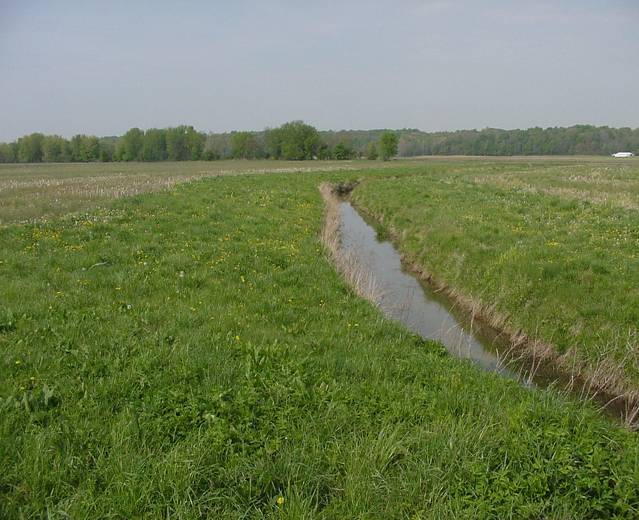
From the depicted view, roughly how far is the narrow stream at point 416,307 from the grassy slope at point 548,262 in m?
0.80

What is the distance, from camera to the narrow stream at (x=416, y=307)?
8070mm

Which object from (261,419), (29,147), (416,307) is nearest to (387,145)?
(416,307)

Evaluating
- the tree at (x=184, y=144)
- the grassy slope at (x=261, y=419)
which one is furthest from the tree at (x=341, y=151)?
the grassy slope at (x=261, y=419)

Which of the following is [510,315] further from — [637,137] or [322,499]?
[637,137]

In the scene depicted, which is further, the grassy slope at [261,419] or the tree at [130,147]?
the tree at [130,147]

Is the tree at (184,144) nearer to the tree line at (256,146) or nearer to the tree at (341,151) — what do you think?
the tree line at (256,146)

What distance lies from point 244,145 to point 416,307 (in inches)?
4280

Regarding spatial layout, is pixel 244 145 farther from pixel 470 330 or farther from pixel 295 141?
pixel 470 330

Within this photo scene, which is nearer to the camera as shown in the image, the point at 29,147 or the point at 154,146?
the point at 29,147

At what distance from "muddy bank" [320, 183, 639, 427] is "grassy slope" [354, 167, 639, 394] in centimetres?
25

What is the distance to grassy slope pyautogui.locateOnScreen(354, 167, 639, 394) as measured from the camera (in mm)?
7621

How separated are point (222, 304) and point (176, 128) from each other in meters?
121

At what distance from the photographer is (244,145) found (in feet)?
366

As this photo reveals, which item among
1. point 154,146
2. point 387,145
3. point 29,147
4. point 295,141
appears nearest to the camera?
point 387,145
